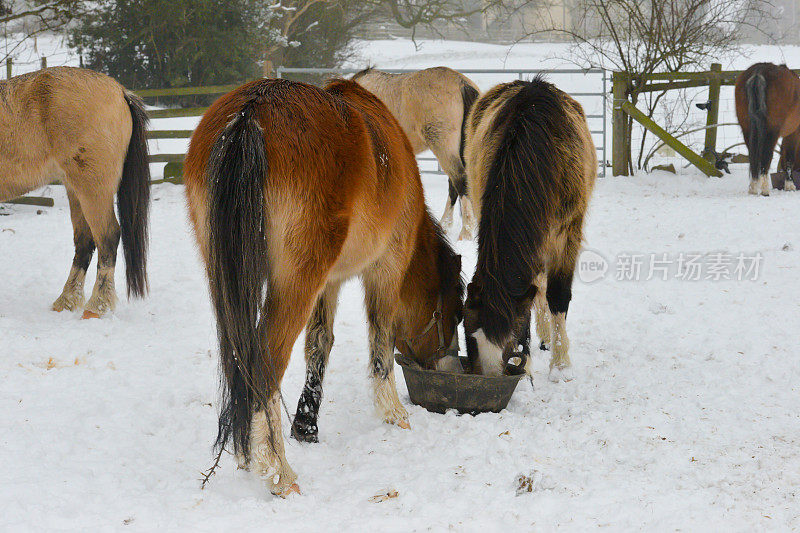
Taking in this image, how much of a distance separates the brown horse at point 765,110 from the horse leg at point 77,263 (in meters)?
8.30

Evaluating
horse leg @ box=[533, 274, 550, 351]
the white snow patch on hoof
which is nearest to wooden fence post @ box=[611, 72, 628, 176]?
horse leg @ box=[533, 274, 550, 351]

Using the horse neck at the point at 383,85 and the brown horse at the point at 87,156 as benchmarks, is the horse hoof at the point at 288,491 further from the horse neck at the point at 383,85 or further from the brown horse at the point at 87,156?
the horse neck at the point at 383,85

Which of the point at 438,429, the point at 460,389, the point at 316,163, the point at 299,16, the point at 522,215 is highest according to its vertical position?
the point at 299,16

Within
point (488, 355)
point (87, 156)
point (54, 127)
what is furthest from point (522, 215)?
point (54, 127)

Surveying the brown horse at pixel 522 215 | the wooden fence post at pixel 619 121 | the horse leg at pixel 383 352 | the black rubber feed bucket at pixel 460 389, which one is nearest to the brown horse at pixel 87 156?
the horse leg at pixel 383 352

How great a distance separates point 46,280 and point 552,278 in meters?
4.34

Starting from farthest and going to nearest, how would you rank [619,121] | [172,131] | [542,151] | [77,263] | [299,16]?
[299,16]
[172,131]
[619,121]
[77,263]
[542,151]

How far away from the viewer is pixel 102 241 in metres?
5.21

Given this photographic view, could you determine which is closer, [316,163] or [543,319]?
[316,163]

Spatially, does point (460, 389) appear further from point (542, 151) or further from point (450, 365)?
point (542, 151)

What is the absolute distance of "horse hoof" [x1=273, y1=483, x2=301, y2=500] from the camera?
2674 millimetres

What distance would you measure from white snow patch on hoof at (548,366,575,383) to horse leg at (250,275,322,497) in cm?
202

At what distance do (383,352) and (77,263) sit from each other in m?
3.07

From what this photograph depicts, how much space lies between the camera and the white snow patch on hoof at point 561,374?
4.15 metres
